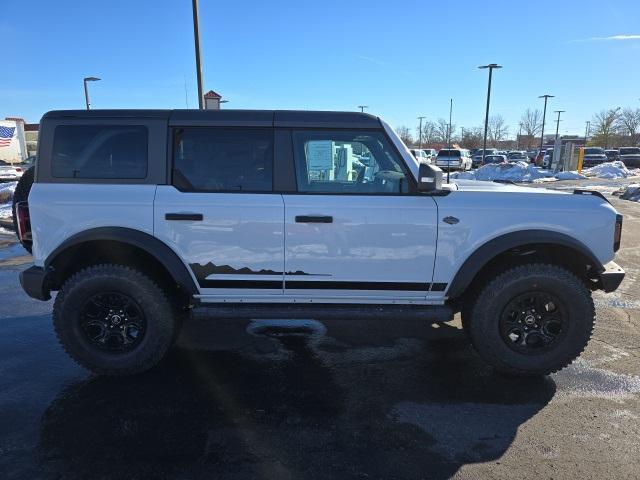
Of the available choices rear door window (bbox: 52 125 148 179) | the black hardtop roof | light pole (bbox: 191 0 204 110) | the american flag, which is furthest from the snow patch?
the american flag

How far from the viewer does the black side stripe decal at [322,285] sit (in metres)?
3.67

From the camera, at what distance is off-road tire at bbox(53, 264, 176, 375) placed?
11.9 ft

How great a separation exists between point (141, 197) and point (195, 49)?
7453 mm

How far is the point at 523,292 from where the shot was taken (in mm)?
3633

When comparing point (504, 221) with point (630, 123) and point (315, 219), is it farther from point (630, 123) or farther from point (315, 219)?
point (630, 123)

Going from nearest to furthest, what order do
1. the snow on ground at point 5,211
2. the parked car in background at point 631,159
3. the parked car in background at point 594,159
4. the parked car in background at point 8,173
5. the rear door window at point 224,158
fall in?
1. the rear door window at point 224,158
2. the snow on ground at point 5,211
3. the parked car in background at point 8,173
4. the parked car in background at point 594,159
5. the parked car in background at point 631,159

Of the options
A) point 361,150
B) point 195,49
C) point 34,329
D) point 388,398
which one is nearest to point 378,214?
point 361,150

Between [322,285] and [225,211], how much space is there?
922mm

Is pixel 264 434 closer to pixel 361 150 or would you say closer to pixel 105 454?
pixel 105 454

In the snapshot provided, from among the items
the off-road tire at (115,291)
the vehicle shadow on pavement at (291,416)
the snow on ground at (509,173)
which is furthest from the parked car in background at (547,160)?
the off-road tire at (115,291)

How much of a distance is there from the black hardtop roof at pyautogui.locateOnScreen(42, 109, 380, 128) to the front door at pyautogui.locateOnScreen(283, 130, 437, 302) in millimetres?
77

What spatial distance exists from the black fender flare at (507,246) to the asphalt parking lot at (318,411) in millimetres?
859

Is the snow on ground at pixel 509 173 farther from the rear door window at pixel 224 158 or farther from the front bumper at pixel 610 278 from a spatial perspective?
the rear door window at pixel 224 158

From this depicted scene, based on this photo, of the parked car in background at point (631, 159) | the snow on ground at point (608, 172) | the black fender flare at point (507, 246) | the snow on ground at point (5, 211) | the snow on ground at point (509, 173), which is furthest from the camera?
the parked car in background at point (631, 159)
